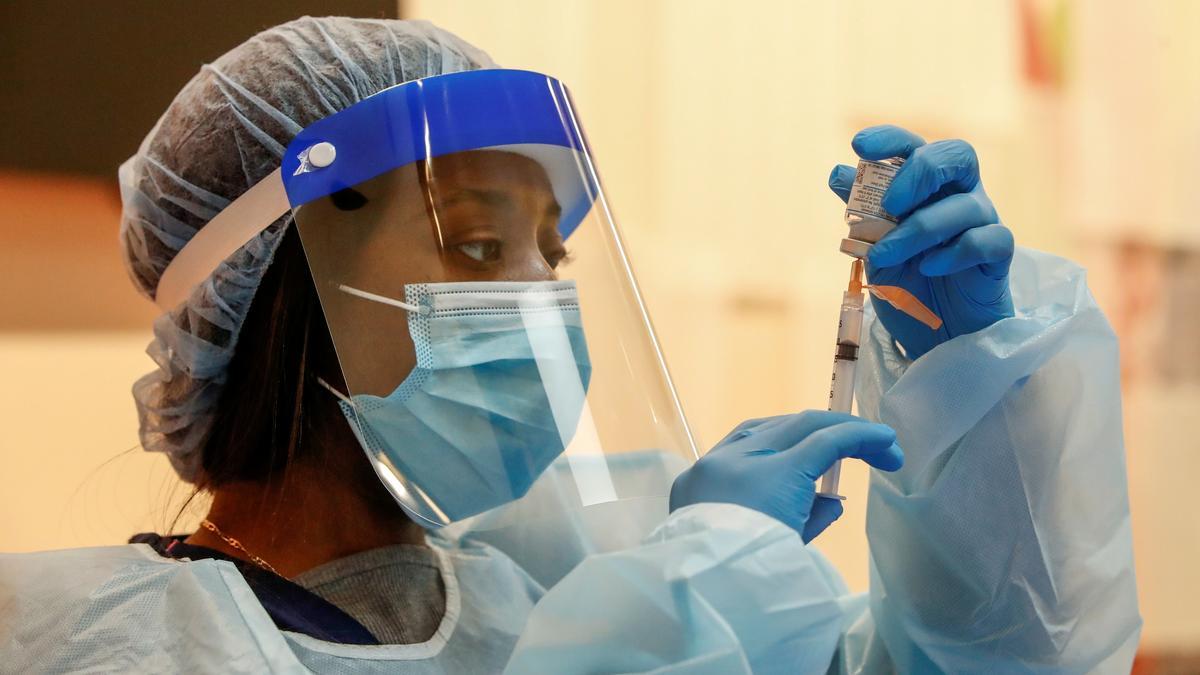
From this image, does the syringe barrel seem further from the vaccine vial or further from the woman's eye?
the woman's eye

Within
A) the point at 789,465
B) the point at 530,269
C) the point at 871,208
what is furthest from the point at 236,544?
the point at 871,208

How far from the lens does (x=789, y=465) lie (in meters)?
0.81

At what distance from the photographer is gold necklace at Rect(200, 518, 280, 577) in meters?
1.07

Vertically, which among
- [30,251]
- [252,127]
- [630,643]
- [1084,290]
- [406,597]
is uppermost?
[252,127]

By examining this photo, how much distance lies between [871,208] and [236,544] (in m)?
0.73

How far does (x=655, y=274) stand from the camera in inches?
73.7

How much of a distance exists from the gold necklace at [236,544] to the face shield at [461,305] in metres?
0.20

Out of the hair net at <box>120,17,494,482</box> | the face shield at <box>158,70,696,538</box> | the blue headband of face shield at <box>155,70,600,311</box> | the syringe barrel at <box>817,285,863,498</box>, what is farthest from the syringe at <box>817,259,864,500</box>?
the hair net at <box>120,17,494,482</box>

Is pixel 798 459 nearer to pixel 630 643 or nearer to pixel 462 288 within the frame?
pixel 630 643

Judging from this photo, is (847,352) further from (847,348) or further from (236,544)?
(236,544)

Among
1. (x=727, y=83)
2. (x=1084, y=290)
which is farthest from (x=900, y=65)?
(x=1084, y=290)

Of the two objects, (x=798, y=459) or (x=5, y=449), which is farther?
(x=5, y=449)

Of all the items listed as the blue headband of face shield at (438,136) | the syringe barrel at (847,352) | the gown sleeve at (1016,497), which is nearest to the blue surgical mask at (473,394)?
the blue headband of face shield at (438,136)

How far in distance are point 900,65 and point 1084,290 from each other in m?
1.12
